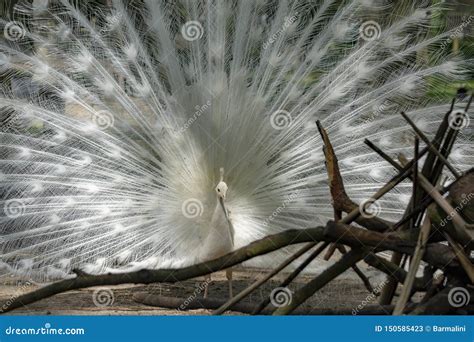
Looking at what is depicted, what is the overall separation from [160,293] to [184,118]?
1.30 metres

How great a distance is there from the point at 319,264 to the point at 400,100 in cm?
128

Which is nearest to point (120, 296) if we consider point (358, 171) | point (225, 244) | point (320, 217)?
point (225, 244)

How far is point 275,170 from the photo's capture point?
5.65m

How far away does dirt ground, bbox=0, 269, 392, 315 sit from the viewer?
418 centimetres

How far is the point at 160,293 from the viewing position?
497 cm

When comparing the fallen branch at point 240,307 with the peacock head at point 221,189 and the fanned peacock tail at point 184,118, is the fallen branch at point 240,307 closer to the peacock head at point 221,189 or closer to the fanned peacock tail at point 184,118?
the peacock head at point 221,189

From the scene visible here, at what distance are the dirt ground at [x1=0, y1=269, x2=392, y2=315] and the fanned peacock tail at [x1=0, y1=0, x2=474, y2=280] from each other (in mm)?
245

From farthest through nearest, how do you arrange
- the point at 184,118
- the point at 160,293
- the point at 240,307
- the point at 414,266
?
the point at 184,118 → the point at 160,293 → the point at 240,307 → the point at 414,266

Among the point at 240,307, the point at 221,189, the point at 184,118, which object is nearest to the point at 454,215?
the point at 240,307

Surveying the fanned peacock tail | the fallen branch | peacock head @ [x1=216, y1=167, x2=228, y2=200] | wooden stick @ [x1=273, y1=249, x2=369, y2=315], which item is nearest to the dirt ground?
the fanned peacock tail

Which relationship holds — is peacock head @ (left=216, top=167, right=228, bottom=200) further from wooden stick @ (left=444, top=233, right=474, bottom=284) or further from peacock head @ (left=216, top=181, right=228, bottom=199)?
wooden stick @ (left=444, top=233, right=474, bottom=284)

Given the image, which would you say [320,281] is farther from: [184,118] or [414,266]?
[184,118]

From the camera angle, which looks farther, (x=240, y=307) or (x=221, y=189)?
(x=221, y=189)

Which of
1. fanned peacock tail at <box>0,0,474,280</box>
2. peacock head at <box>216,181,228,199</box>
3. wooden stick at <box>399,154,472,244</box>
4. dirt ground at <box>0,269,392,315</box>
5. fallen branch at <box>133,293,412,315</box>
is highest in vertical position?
fanned peacock tail at <box>0,0,474,280</box>
